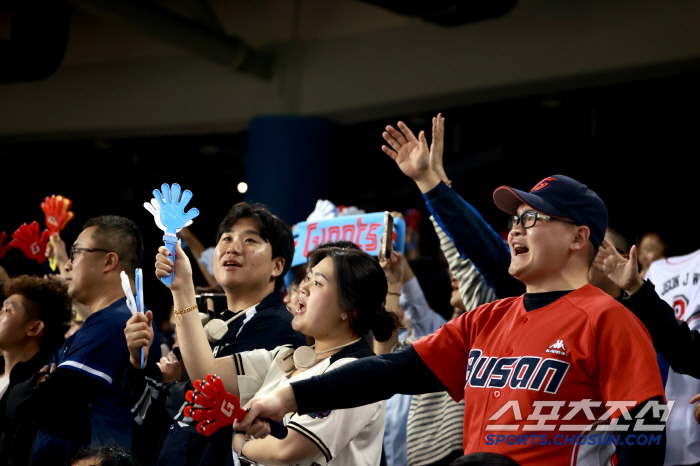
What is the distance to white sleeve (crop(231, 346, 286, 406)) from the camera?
2.31 meters

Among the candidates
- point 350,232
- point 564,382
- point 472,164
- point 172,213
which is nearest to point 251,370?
point 172,213

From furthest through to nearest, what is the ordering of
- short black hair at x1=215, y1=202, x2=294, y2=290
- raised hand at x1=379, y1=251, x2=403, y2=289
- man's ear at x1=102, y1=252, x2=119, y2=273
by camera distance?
raised hand at x1=379, y1=251, x2=403, y2=289 < man's ear at x1=102, y1=252, x2=119, y2=273 < short black hair at x1=215, y1=202, x2=294, y2=290

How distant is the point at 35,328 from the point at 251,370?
57.0 inches

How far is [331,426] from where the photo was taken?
80.4 inches

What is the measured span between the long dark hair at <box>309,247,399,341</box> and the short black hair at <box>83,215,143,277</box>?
3.26 feet

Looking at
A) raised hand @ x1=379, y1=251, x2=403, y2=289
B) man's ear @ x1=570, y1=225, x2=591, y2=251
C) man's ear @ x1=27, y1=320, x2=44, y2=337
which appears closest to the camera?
man's ear @ x1=570, y1=225, x2=591, y2=251

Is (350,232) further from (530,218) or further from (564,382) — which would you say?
(564,382)

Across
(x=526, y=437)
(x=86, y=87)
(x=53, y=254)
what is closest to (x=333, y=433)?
(x=526, y=437)

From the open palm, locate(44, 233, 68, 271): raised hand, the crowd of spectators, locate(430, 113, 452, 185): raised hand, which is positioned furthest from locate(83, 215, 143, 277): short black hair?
locate(430, 113, 452, 185): raised hand

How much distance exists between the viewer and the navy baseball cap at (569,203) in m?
1.79

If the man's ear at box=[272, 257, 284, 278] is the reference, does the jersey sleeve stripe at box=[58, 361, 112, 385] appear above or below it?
below

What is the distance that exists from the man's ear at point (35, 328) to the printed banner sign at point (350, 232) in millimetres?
1140

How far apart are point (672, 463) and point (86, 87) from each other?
6249mm

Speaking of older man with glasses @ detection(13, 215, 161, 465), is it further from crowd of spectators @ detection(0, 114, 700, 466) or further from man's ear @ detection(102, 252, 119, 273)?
man's ear @ detection(102, 252, 119, 273)
